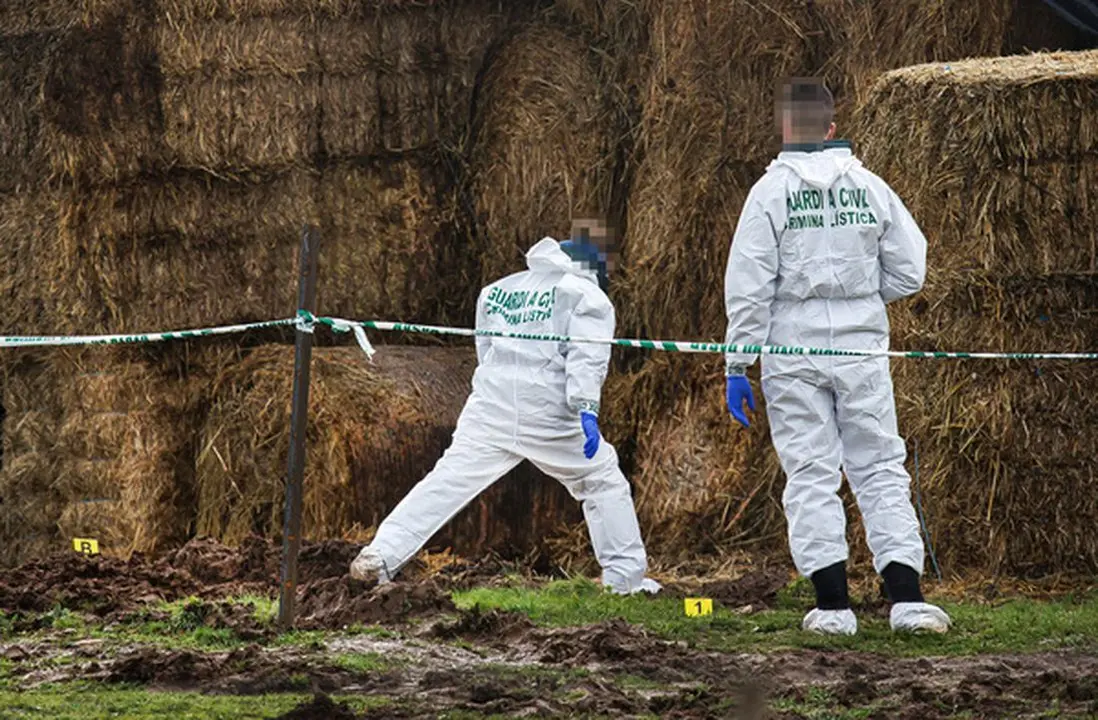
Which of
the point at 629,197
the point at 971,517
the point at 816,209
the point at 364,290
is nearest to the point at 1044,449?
the point at 971,517

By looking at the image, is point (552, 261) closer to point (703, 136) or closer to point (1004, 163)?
point (703, 136)

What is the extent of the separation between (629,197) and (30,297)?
384 centimetres

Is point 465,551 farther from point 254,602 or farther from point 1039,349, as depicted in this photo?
point 1039,349

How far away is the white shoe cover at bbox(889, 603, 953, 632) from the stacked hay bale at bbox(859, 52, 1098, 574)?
1.53 m

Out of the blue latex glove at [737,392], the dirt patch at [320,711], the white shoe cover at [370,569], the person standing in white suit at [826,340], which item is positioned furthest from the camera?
the white shoe cover at [370,569]

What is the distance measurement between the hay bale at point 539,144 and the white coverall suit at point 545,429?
235 centimetres

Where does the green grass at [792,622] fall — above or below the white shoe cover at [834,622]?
below

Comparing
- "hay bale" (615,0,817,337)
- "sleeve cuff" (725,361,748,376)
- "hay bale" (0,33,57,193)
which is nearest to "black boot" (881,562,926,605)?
"sleeve cuff" (725,361,748,376)

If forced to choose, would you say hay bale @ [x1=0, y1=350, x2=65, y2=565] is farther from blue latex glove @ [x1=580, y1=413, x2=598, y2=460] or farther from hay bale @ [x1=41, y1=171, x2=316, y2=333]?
blue latex glove @ [x1=580, y1=413, x2=598, y2=460]

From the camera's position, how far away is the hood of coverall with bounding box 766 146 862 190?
8109mm

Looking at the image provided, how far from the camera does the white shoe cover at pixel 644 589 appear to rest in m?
9.37

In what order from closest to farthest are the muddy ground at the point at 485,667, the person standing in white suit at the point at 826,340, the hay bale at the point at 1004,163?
the muddy ground at the point at 485,667 → the person standing in white suit at the point at 826,340 → the hay bale at the point at 1004,163

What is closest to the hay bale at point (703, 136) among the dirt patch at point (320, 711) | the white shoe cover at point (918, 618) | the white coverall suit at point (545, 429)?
the white coverall suit at point (545, 429)

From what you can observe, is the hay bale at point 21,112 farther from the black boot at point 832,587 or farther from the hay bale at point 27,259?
the black boot at point 832,587
